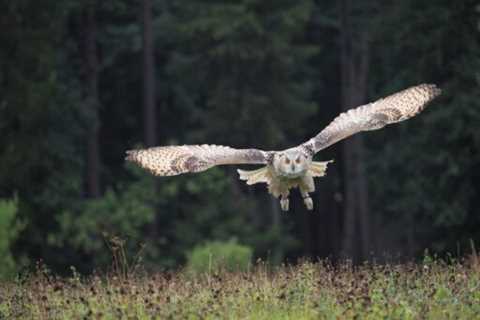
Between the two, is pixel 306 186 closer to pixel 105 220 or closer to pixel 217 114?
pixel 105 220

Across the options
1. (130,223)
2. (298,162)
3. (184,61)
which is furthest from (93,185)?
(298,162)

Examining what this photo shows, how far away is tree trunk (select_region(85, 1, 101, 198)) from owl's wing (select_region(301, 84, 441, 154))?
24.1 metres

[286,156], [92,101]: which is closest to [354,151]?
[92,101]

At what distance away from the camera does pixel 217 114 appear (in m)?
41.9

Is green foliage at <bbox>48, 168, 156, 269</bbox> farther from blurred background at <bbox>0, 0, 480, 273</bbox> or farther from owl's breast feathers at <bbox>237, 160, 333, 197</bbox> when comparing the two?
owl's breast feathers at <bbox>237, 160, 333, 197</bbox>

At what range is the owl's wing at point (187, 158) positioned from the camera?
16.1 m

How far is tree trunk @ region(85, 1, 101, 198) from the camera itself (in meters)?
40.7

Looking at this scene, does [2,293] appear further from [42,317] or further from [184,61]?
[184,61]

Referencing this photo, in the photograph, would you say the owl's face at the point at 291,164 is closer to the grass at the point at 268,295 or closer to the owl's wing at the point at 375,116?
the owl's wing at the point at 375,116

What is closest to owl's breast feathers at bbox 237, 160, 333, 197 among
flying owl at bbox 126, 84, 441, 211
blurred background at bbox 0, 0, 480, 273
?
flying owl at bbox 126, 84, 441, 211

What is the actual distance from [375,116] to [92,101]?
2486cm

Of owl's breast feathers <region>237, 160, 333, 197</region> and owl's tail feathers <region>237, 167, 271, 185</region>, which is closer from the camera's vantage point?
owl's breast feathers <region>237, 160, 333, 197</region>

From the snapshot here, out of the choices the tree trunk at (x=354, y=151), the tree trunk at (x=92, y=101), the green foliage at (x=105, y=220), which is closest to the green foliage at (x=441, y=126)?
the tree trunk at (x=354, y=151)

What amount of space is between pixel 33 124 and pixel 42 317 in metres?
25.5
